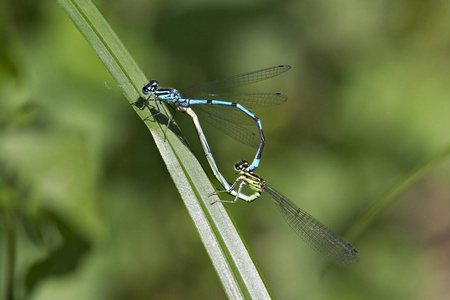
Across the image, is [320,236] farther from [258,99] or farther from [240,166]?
[258,99]

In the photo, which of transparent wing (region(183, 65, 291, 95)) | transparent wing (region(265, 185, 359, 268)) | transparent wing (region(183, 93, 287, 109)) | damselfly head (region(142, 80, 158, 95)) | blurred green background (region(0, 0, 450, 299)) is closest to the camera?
damselfly head (region(142, 80, 158, 95))

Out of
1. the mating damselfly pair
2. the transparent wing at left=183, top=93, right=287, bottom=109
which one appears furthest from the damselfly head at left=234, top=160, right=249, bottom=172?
the transparent wing at left=183, top=93, right=287, bottom=109

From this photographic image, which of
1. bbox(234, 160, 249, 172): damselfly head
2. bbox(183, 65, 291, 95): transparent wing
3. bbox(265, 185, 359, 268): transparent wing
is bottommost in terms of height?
bbox(265, 185, 359, 268): transparent wing

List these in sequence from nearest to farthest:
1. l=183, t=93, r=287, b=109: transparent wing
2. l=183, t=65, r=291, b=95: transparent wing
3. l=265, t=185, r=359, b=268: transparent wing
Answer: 1. l=265, t=185, r=359, b=268: transparent wing
2. l=183, t=65, r=291, b=95: transparent wing
3. l=183, t=93, r=287, b=109: transparent wing

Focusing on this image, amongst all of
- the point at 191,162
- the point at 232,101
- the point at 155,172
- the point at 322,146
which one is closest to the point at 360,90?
the point at 322,146

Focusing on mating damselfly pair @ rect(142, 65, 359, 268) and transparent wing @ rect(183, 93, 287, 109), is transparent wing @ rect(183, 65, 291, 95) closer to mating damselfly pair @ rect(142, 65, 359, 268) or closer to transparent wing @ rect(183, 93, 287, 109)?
mating damselfly pair @ rect(142, 65, 359, 268)

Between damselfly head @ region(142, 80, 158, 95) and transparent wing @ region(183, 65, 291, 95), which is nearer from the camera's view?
damselfly head @ region(142, 80, 158, 95)

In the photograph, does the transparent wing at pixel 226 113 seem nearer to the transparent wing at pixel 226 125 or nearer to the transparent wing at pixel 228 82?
the transparent wing at pixel 226 125

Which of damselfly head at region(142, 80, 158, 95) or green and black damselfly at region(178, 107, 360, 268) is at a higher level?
damselfly head at region(142, 80, 158, 95)
